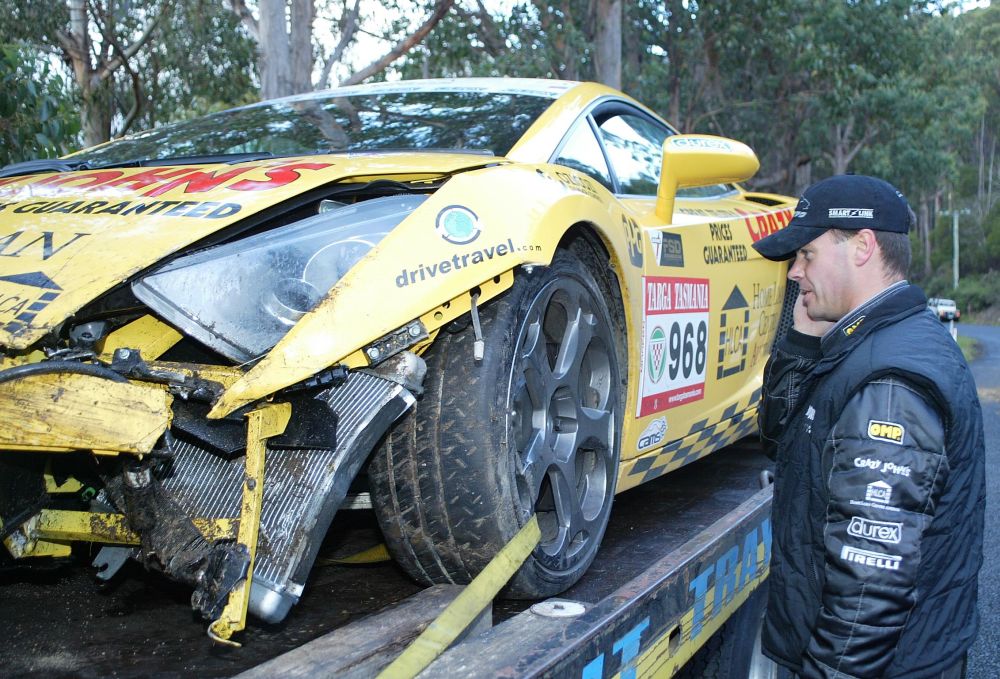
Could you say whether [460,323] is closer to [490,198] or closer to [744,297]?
[490,198]

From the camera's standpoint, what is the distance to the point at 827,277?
2.14 metres

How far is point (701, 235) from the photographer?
11.1ft

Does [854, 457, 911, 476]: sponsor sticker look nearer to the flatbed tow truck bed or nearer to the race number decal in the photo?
the flatbed tow truck bed

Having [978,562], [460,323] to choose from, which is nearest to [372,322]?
[460,323]

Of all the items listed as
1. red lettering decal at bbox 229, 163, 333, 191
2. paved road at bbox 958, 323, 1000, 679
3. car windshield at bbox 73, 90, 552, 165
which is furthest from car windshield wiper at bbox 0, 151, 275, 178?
paved road at bbox 958, 323, 1000, 679

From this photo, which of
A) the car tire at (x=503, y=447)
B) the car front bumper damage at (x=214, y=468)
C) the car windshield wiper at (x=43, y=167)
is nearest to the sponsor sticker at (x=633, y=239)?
the car tire at (x=503, y=447)

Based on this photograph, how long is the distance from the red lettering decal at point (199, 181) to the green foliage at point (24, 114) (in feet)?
11.0

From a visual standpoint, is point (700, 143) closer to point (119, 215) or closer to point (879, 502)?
point (879, 502)

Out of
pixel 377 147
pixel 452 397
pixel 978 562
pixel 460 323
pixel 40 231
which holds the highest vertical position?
pixel 377 147

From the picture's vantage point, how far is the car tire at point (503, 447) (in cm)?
210

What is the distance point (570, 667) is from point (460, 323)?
737mm

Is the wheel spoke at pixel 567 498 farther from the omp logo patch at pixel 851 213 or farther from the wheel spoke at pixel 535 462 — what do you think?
the omp logo patch at pixel 851 213

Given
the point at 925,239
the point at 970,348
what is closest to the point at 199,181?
the point at 970,348

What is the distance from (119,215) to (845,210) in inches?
60.9
